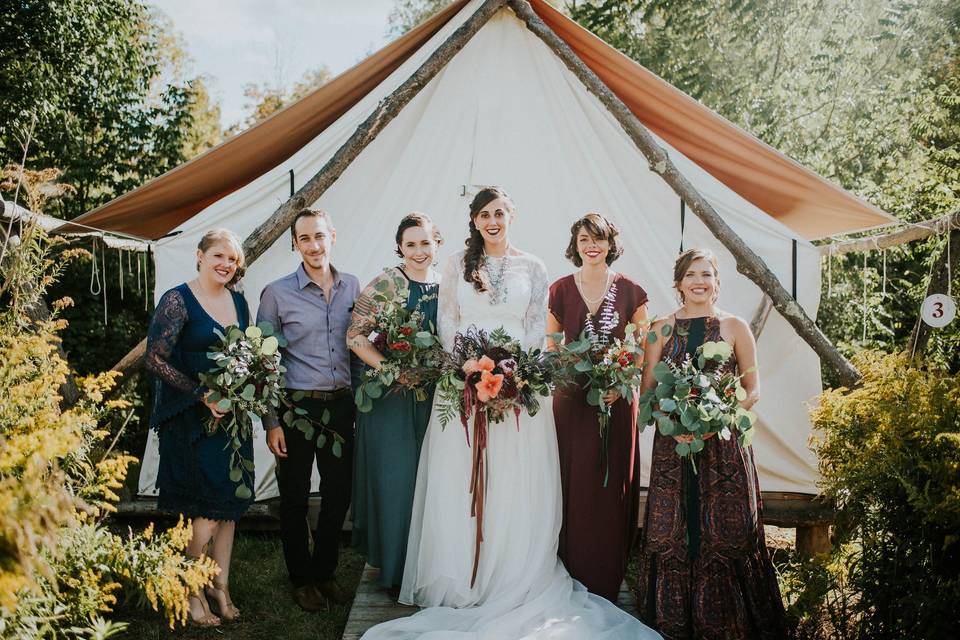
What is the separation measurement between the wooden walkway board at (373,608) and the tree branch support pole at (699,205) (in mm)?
1873

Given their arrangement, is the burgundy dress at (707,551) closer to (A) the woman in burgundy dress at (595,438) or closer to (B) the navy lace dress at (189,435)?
(A) the woman in burgundy dress at (595,438)

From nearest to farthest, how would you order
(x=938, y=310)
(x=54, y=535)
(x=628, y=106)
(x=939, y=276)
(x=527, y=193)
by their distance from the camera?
1. (x=54, y=535)
2. (x=938, y=310)
3. (x=939, y=276)
4. (x=628, y=106)
5. (x=527, y=193)

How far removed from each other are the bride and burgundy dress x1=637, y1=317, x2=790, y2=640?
0.26 m

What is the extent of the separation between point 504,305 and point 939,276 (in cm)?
271

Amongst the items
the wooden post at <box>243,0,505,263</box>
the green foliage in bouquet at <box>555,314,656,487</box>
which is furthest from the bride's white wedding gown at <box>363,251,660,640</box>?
the wooden post at <box>243,0,505,263</box>

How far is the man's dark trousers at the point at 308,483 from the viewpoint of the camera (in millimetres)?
3492

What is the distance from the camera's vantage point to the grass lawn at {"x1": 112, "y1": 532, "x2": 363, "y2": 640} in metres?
3.41

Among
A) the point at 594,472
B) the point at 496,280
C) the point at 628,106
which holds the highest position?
the point at 628,106

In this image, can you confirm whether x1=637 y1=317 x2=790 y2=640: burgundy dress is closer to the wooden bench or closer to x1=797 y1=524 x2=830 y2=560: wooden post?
the wooden bench

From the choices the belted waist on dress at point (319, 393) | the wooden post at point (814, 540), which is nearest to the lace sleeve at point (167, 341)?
the belted waist on dress at point (319, 393)

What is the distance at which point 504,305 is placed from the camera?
328 centimetres

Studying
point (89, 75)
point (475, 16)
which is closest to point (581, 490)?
point (475, 16)

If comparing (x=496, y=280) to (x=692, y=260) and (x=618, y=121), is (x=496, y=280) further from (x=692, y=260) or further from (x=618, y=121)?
(x=618, y=121)

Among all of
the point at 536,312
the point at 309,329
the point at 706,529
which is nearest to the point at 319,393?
the point at 309,329
